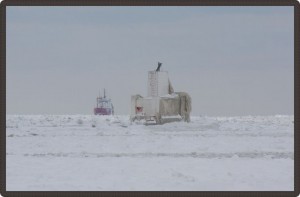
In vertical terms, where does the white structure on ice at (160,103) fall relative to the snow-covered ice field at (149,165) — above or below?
above

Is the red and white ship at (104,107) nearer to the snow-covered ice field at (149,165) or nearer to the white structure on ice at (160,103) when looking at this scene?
the white structure on ice at (160,103)

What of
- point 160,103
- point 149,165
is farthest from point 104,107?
point 149,165

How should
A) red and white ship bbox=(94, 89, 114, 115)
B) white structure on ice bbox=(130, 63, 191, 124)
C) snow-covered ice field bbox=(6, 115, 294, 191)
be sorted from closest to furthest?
snow-covered ice field bbox=(6, 115, 294, 191) → white structure on ice bbox=(130, 63, 191, 124) → red and white ship bbox=(94, 89, 114, 115)

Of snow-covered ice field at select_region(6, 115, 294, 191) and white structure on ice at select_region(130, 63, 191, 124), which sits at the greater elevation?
white structure on ice at select_region(130, 63, 191, 124)

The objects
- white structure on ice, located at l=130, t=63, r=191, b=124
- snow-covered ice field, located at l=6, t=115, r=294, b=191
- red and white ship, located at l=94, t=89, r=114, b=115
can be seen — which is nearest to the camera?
snow-covered ice field, located at l=6, t=115, r=294, b=191

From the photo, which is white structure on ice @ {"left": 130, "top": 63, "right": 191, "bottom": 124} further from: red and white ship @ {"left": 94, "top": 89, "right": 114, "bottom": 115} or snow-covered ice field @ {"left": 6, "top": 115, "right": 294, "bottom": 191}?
red and white ship @ {"left": 94, "top": 89, "right": 114, "bottom": 115}

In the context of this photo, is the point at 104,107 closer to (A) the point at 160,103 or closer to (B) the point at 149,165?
(A) the point at 160,103

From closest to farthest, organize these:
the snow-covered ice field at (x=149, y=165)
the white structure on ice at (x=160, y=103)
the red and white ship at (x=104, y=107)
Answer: the snow-covered ice field at (x=149, y=165), the white structure on ice at (x=160, y=103), the red and white ship at (x=104, y=107)

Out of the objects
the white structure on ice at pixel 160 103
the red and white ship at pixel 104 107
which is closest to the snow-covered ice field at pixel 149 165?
the white structure on ice at pixel 160 103

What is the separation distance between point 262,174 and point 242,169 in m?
0.60

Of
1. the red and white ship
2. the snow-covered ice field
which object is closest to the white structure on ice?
the snow-covered ice field

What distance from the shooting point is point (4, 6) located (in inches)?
364

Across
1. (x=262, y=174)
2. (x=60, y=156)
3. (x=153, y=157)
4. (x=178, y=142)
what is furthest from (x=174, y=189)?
(x=178, y=142)

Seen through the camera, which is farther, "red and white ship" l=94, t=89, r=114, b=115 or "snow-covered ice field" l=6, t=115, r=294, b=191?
"red and white ship" l=94, t=89, r=114, b=115
